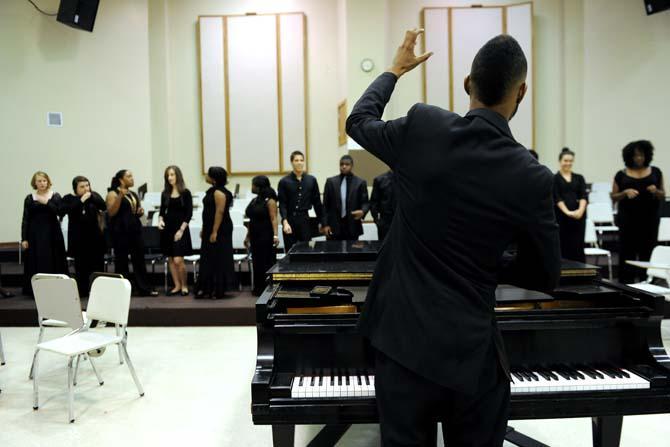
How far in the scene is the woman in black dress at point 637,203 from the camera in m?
5.63

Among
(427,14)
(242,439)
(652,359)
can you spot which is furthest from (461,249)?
(427,14)

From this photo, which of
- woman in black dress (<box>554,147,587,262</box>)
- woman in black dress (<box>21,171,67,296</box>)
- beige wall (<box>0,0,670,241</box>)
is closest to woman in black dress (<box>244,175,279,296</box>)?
woman in black dress (<box>21,171,67,296</box>)

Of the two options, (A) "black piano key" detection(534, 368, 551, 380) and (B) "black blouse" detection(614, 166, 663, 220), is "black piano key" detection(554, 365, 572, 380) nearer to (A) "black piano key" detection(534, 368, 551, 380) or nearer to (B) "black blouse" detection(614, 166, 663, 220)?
(A) "black piano key" detection(534, 368, 551, 380)

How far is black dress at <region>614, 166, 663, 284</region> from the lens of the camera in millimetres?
5676

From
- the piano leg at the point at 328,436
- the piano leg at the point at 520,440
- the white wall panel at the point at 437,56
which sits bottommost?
the piano leg at the point at 520,440

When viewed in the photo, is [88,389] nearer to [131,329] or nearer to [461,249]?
[131,329]

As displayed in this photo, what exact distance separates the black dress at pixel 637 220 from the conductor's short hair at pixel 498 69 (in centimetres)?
506

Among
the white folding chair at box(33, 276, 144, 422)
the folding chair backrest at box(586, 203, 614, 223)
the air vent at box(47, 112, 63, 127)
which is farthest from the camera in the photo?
the air vent at box(47, 112, 63, 127)

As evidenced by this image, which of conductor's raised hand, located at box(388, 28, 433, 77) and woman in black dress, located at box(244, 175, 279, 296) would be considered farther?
woman in black dress, located at box(244, 175, 279, 296)

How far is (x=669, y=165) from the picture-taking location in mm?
8898

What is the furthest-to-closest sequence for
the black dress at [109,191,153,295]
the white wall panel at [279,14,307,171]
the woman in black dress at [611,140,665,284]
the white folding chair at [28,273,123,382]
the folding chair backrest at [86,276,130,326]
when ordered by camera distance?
the white wall panel at [279,14,307,171]
the black dress at [109,191,153,295]
the woman in black dress at [611,140,665,284]
the white folding chair at [28,273,123,382]
the folding chair backrest at [86,276,130,326]

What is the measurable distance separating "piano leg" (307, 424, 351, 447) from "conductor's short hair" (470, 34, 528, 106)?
6.55ft

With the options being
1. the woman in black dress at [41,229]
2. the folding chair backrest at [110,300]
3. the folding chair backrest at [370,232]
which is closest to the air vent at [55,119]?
the woman in black dress at [41,229]

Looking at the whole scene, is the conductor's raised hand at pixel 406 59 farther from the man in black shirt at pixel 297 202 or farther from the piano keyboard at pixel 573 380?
the man in black shirt at pixel 297 202
